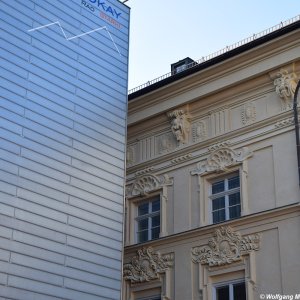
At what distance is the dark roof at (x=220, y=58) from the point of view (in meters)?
19.9

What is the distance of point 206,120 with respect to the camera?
2194cm

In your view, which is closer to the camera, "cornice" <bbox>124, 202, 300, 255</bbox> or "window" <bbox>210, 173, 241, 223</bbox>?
"cornice" <bbox>124, 202, 300, 255</bbox>

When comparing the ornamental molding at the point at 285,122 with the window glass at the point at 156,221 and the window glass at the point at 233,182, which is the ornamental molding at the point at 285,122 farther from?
the window glass at the point at 156,221

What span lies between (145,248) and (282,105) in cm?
567

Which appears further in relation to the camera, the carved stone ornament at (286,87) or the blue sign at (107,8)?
the blue sign at (107,8)

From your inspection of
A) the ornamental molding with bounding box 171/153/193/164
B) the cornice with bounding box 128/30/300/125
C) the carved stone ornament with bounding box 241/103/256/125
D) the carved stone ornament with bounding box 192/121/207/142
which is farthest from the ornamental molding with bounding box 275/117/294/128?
the ornamental molding with bounding box 171/153/193/164

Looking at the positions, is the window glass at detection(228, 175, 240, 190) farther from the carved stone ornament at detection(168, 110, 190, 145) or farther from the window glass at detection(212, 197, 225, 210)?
the carved stone ornament at detection(168, 110, 190, 145)

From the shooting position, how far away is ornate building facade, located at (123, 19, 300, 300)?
19.2 m

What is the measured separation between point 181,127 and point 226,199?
2698mm

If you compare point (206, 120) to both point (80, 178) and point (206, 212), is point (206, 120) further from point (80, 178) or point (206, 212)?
point (80, 178)

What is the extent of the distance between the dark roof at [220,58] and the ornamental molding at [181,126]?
3.29ft

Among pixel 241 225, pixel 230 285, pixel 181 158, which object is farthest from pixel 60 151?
pixel 230 285

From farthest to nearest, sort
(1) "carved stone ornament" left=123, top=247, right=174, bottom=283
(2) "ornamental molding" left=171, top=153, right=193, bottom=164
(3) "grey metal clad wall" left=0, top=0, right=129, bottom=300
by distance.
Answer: (2) "ornamental molding" left=171, top=153, right=193, bottom=164 → (1) "carved stone ornament" left=123, top=247, right=174, bottom=283 → (3) "grey metal clad wall" left=0, top=0, right=129, bottom=300

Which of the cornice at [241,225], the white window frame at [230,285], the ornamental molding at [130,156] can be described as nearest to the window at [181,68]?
the ornamental molding at [130,156]
